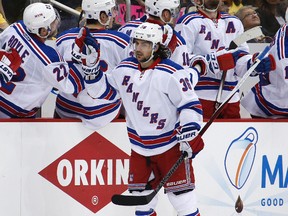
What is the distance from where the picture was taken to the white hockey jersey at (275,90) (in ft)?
23.5

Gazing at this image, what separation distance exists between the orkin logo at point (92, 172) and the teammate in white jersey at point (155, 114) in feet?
1.41

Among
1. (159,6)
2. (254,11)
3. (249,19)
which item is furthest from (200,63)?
(254,11)

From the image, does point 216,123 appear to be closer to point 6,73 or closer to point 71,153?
point 71,153

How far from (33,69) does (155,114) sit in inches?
34.9

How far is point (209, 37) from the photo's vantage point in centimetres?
750

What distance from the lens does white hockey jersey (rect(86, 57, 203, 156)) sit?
629 centimetres

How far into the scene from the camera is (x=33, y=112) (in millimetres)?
6980

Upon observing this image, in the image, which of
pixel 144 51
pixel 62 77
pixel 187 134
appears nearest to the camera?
pixel 187 134

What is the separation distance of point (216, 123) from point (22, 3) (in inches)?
72.6

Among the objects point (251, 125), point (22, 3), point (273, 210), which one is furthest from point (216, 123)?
point (22, 3)

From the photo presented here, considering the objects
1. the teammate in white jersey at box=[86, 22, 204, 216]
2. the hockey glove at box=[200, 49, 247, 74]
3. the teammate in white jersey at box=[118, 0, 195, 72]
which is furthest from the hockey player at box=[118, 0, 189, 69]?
the teammate in white jersey at box=[86, 22, 204, 216]

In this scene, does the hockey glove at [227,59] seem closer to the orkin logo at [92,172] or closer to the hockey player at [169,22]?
the hockey player at [169,22]

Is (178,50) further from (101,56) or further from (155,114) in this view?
(155,114)

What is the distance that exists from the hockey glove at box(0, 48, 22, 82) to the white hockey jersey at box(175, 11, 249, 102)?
1.31 metres
